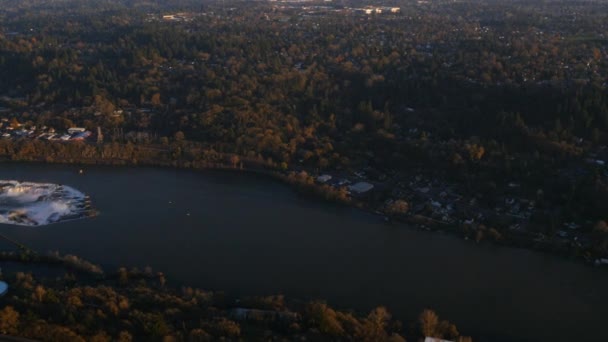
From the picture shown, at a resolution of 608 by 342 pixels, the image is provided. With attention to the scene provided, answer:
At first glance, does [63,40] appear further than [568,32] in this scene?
Yes

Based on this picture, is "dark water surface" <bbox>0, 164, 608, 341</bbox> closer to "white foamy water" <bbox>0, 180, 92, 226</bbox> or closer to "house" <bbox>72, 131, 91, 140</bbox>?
"white foamy water" <bbox>0, 180, 92, 226</bbox>

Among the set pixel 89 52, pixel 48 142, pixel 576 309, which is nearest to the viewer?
pixel 576 309

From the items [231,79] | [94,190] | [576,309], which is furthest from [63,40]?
[576,309]

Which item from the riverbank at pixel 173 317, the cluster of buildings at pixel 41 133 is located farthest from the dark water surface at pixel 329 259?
the cluster of buildings at pixel 41 133

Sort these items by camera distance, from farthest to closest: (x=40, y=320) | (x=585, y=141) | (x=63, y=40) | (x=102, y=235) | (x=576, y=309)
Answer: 1. (x=63, y=40)
2. (x=585, y=141)
3. (x=102, y=235)
4. (x=576, y=309)
5. (x=40, y=320)

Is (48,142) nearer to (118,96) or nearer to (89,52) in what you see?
(118,96)

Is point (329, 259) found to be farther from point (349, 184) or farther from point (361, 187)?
point (349, 184)

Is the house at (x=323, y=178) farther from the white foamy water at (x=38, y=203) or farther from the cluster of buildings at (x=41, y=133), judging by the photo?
the cluster of buildings at (x=41, y=133)
